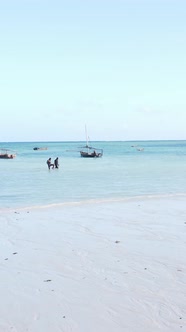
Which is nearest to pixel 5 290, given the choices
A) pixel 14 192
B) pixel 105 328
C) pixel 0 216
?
pixel 105 328

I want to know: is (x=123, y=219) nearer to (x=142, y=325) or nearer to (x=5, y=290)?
(x=5, y=290)

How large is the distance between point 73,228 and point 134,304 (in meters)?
6.73

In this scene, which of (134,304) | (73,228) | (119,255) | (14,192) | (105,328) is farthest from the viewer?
(14,192)

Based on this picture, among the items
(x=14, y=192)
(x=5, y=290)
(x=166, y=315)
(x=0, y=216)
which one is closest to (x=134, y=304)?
(x=166, y=315)

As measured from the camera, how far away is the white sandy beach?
6.83 m

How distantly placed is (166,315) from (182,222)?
26.0 feet

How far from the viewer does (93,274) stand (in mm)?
8984

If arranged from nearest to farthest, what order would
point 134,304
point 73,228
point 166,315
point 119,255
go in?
point 166,315, point 134,304, point 119,255, point 73,228

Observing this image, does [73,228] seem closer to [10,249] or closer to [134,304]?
[10,249]

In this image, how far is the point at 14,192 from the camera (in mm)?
27797

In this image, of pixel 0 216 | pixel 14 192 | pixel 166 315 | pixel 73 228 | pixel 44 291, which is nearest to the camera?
pixel 166 315

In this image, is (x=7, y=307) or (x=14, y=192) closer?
(x=7, y=307)

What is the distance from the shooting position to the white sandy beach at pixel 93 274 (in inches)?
269

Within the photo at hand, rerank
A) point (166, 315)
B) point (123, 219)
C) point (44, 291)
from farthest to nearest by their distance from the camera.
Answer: point (123, 219) → point (44, 291) → point (166, 315)
